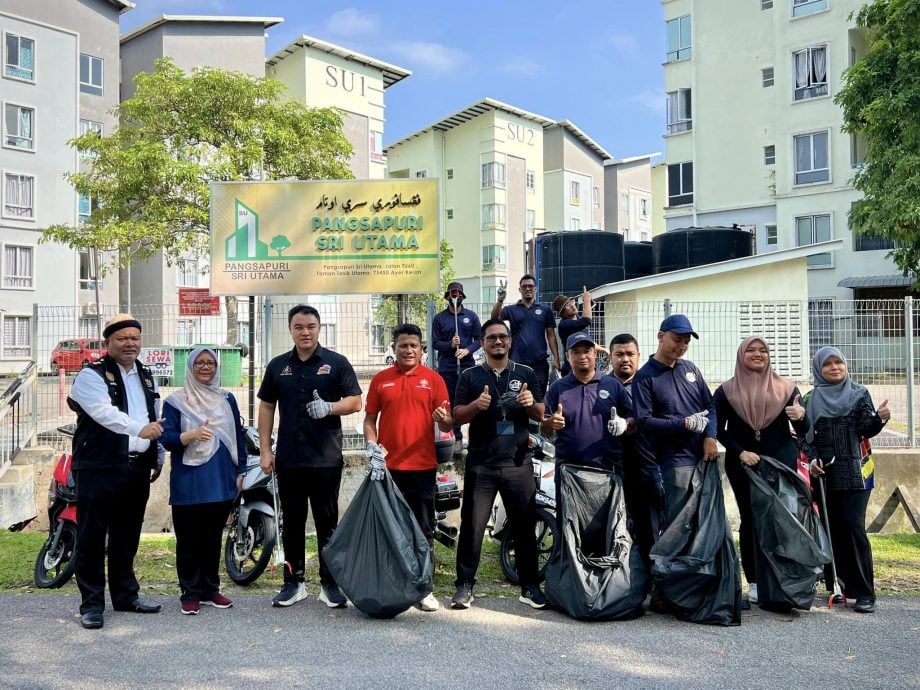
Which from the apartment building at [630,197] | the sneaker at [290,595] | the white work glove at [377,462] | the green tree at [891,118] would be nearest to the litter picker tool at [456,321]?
the white work glove at [377,462]

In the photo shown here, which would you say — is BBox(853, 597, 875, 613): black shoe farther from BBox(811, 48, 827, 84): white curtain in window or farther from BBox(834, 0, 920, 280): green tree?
BBox(811, 48, 827, 84): white curtain in window

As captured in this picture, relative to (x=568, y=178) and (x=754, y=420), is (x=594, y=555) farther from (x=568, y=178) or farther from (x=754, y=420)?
(x=568, y=178)

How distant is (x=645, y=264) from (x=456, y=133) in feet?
97.6

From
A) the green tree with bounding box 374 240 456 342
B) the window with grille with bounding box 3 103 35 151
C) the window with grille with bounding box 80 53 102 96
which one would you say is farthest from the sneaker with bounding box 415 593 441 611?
the window with grille with bounding box 80 53 102 96

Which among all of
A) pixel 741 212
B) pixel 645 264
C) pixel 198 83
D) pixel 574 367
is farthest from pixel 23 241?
pixel 574 367

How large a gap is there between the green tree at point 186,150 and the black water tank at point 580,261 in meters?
7.01

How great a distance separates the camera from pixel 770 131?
33.9m

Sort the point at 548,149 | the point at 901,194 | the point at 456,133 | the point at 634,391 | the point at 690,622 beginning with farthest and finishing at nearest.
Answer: the point at 548,149 → the point at 456,133 → the point at 901,194 → the point at 634,391 → the point at 690,622

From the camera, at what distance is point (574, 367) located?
5840mm

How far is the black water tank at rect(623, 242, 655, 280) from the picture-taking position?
2823 centimetres

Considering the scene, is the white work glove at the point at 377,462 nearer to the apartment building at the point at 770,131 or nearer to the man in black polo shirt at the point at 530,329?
the man in black polo shirt at the point at 530,329

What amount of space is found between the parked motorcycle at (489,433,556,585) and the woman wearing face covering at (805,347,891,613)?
1.90 meters

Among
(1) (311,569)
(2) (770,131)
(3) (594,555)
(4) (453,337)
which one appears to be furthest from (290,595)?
(2) (770,131)

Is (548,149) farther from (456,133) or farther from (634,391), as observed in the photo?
(634,391)
